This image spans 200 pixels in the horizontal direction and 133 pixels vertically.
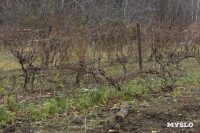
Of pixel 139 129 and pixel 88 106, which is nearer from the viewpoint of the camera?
pixel 139 129

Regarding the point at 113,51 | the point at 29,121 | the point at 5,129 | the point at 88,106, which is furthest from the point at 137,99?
the point at 113,51

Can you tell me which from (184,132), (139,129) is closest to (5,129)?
(139,129)

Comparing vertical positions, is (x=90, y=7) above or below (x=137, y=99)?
above

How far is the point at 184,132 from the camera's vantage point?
13.5ft

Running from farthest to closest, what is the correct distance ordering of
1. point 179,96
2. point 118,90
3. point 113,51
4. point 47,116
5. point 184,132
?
1. point 113,51
2. point 118,90
3. point 179,96
4. point 47,116
5. point 184,132

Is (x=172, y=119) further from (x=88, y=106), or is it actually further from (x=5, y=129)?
(x=5, y=129)

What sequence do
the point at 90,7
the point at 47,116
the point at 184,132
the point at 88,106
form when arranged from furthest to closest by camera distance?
1. the point at 90,7
2. the point at 88,106
3. the point at 47,116
4. the point at 184,132

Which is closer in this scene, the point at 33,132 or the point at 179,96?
the point at 33,132

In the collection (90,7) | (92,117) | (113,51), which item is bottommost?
(92,117)

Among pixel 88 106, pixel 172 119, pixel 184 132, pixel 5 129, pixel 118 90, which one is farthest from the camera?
pixel 118 90

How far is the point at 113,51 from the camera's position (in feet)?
42.7

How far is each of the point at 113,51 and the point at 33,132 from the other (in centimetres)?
899

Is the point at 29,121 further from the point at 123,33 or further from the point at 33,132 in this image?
the point at 123,33

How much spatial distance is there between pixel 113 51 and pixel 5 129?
8.97 metres
